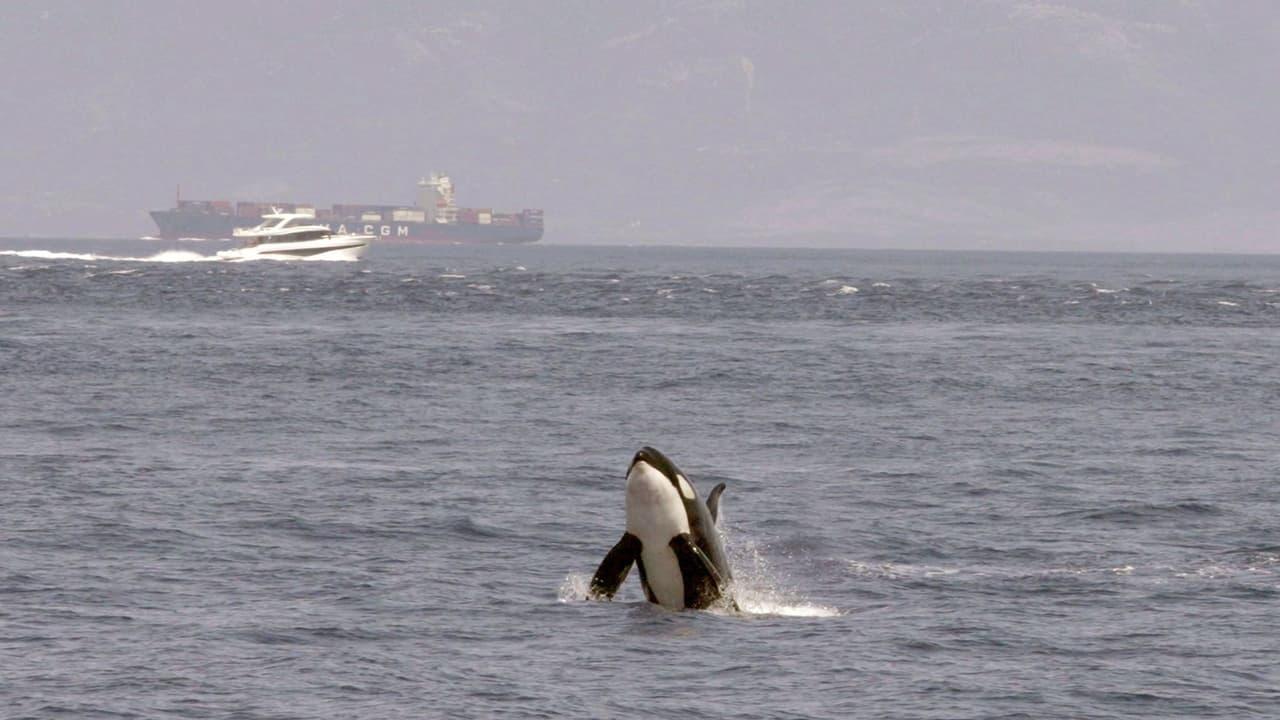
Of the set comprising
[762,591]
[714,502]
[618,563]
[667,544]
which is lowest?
[762,591]

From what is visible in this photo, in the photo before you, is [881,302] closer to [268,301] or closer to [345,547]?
[268,301]

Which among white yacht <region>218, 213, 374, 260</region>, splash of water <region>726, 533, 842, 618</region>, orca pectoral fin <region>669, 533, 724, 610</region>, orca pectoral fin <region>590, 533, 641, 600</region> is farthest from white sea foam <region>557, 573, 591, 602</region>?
white yacht <region>218, 213, 374, 260</region>

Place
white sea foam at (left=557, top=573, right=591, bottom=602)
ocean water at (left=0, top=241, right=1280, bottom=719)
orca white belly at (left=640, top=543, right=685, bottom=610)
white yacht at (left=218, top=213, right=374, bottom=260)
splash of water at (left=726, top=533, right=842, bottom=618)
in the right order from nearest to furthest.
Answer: ocean water at (left=0, top=241, right=1280, bottom=719), orca white belly at (left=640, top=543, right=685, bottom=610), splash of water at (left=726, top=533, right=842, bottom=618), white sea foam at (left=557, top=573, right=591, bottom=602), white yacht at (left=218, top=213, right=374, bottom=260)

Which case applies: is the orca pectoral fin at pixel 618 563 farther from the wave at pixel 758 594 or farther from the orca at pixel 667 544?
the wave at pixel 758 594

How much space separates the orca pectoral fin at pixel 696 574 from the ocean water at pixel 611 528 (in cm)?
21

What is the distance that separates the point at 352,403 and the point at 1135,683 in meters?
29.4

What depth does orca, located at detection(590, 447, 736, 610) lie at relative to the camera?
73.7ft

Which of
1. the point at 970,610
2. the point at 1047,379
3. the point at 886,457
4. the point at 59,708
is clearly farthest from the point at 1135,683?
the point at 1047,379

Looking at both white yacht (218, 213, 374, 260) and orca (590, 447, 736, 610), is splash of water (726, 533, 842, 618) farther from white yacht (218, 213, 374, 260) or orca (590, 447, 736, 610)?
white yacht (218, 213, 374, 260)

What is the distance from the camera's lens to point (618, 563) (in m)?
23.2

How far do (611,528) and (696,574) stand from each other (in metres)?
6.85

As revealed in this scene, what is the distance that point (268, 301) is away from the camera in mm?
92188

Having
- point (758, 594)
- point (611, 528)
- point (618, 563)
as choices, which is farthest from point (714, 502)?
point (611, 528)

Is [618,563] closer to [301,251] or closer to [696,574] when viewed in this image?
[696,574]
